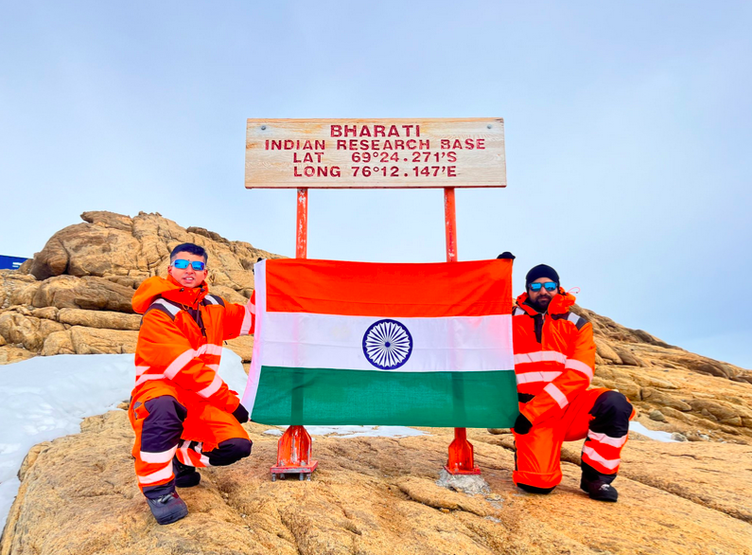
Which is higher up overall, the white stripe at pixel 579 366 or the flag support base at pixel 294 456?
the white stripe at pixel 579 366

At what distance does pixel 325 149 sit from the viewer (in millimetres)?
5152

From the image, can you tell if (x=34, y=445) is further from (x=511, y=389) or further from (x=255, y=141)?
(x=511, y=389)

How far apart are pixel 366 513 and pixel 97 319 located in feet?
53.1

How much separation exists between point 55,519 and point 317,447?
9.86 feet

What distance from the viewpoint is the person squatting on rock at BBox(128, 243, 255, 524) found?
11.2 feet

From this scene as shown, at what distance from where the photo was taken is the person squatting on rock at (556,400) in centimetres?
417


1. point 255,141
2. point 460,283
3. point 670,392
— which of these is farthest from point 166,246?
point 670,392

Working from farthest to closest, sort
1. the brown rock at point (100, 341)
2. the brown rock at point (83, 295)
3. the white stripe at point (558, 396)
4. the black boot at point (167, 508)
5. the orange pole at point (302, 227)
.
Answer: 1. the brown rock at point (83, 295)
2. the brown rock at point (100, 341)
3. the orange pole at point (302, 227)
4. the white stripe at point (558, 396)
5. the black boot at point (167, 508)

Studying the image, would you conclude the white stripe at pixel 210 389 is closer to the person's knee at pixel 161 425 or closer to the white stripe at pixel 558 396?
the person's knee at pixel 161 425

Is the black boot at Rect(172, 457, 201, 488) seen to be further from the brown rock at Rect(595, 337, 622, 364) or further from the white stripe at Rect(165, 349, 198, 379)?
the brown rock at Rect(595, 337, 622, 364)

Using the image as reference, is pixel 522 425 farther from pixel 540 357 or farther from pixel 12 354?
pixel 12 354

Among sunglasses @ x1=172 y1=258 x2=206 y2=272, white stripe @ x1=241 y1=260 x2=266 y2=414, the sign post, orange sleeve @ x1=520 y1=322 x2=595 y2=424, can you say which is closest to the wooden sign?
Result: the sign post

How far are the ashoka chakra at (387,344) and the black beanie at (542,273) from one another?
150 cm

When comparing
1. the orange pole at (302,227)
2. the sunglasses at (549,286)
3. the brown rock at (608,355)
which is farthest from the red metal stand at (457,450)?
the brown rock at (608,355)
